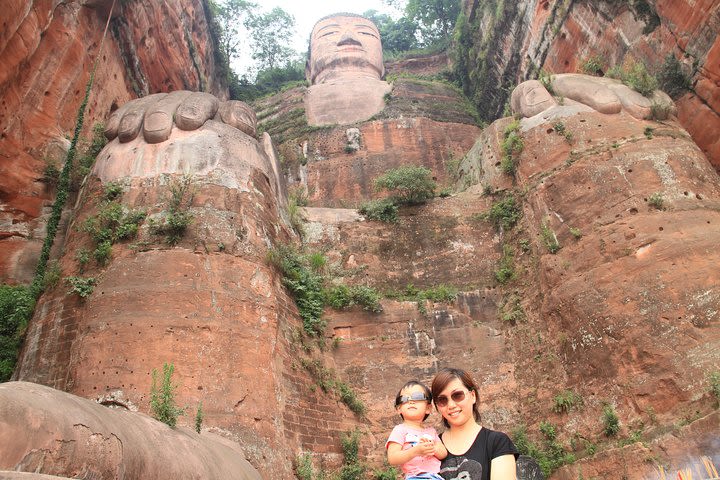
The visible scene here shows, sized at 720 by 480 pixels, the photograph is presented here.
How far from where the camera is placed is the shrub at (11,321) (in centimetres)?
966

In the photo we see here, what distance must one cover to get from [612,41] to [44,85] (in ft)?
43.7

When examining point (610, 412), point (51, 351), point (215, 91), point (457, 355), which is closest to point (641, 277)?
point (610, 412)

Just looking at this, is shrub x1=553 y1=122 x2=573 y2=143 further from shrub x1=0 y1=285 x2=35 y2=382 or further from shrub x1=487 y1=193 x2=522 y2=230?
shrub x1=0 y1=285 x2=35 y2=382

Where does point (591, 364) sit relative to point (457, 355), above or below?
below

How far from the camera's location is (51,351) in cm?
930

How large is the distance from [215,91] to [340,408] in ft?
57.7

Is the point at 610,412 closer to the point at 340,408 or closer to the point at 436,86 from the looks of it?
the point at 340,408

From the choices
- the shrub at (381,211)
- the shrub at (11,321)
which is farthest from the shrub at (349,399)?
the shrub at (11,321)

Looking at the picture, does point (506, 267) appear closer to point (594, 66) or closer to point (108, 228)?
point (594, 66)

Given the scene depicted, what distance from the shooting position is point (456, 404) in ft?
12.3

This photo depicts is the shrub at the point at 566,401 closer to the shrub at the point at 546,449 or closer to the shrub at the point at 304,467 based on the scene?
the shrub at the point at 546,449

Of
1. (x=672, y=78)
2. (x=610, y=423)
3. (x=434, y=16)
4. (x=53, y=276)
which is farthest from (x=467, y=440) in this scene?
(x=434, y=16)

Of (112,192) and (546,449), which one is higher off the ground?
(112,192)

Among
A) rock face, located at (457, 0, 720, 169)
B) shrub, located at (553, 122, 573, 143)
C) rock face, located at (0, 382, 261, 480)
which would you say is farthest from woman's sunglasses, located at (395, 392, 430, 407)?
rock face, located at (457, 0, 720, 169)
